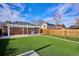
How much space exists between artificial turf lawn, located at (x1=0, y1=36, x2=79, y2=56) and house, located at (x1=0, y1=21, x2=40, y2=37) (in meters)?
0.07

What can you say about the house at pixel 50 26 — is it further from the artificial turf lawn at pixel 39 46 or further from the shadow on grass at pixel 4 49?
the shadow on grass at pixel 4 49

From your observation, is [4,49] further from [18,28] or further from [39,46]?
[39,46]

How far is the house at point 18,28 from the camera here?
2.97 m

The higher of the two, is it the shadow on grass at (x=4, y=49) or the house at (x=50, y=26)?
the house at (x=50, y=26)

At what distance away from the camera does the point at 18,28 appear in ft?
9.80

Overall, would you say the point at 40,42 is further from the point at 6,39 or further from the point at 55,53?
the point at 6,39

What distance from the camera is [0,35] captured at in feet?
9.77

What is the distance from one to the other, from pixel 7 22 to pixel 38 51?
1.62ft

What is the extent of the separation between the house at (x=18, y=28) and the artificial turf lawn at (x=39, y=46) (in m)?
0.07

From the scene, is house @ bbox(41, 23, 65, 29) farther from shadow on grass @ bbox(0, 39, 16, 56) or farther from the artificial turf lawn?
shadow on grass @ bbox(0, 39, 16, 56)

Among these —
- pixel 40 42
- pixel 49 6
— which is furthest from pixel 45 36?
pixel 49 6

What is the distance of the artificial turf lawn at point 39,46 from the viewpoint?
2.95 m

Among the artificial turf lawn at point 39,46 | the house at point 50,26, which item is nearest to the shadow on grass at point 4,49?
the artificial turf lawn at point 39,46

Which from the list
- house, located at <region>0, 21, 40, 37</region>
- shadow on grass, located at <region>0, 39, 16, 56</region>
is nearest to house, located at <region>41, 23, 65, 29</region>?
house, located at <region>0, 21, 40, 37</region>
